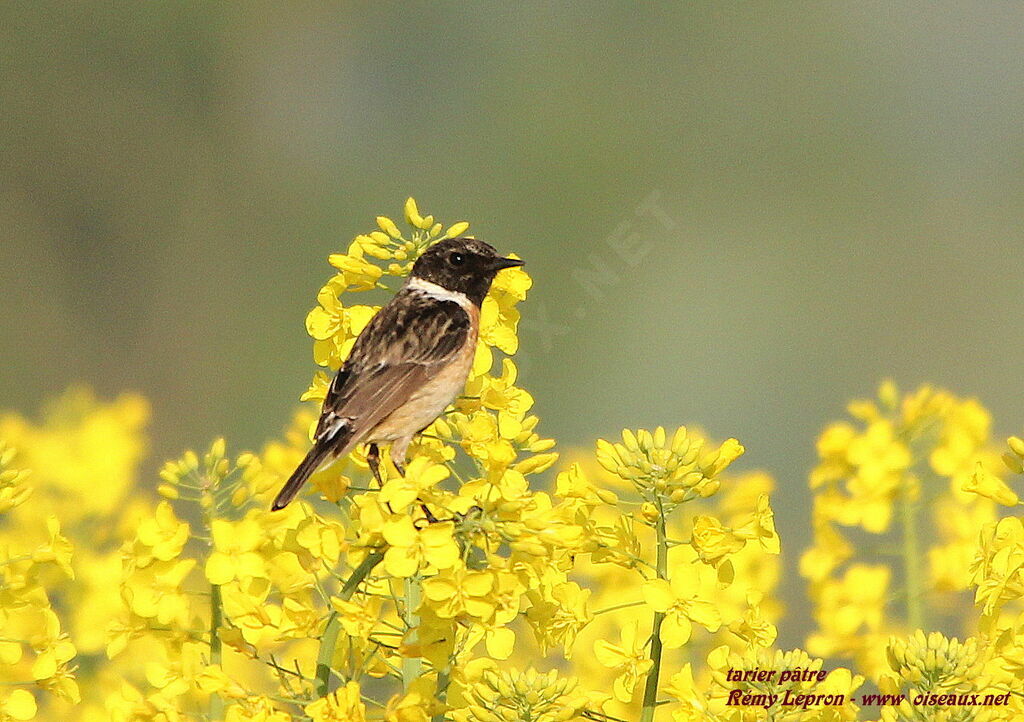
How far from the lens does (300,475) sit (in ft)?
8.81

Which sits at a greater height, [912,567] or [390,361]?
[390,361]

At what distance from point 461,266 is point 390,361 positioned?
1.31ft

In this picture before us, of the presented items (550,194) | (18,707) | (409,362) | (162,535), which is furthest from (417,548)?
(550,194)

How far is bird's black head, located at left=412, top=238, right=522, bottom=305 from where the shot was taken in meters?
3.46

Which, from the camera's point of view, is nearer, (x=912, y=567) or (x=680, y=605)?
(x=680, y=605)

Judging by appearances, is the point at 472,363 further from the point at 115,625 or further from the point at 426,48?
the point at 426,48

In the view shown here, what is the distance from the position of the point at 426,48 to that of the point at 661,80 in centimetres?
A: 283

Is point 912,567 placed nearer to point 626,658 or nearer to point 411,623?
point 626,658

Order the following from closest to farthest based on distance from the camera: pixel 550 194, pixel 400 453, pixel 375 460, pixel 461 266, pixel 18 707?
1. pixel 18 707
2. pixel 400 453
3. pixel 375 460
4. pixel 461 266
5. pixel 550 194

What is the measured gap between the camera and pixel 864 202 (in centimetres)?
1398

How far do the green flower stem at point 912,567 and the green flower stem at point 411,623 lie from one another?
4.29 ft

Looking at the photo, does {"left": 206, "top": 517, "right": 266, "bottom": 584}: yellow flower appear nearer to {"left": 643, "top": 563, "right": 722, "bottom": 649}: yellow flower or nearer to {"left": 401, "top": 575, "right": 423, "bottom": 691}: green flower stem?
{"left": 401, "top": 575, "right": 423, "bottom": 691}: green flower stem

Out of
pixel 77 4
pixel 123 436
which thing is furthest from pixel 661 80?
pixel 123 436

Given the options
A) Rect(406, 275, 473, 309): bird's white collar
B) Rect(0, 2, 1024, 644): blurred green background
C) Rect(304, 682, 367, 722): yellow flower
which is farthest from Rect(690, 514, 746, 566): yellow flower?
Rect(0, 2, 1024, 644): blurred green background
